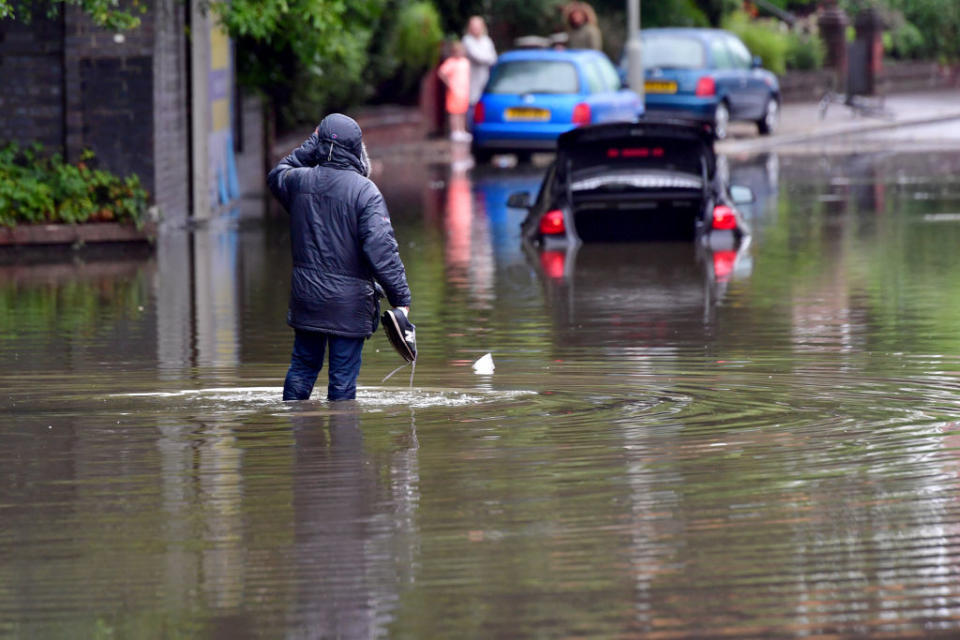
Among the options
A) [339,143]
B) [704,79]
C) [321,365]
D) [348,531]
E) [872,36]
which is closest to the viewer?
[348,531]

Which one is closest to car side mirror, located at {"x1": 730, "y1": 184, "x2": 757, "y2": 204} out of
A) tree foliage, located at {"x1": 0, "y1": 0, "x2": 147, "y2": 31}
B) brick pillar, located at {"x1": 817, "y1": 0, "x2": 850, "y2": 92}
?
tree foliage, located at {"x1": 0, "y1": 0, "x2": 147, "y2": 31}

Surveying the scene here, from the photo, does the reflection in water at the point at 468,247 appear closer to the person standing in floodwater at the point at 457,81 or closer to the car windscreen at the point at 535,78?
the car windscreen at the point at 535,78

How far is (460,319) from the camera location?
13.8 meters

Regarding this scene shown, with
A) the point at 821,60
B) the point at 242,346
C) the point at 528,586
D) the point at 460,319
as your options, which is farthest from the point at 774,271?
the point at 821,60

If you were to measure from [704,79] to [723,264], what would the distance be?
1915cm

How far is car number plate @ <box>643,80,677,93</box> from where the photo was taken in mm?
36562

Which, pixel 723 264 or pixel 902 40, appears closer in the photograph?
pixel 723 264

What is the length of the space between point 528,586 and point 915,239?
13569mm

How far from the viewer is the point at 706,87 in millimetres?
36062

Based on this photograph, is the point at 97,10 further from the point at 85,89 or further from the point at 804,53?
the point at 804,53

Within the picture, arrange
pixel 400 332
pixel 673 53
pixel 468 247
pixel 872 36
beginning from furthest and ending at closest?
pixel 872 36 < pixel 673 53 < pixel 468 247 < pixel 400 332

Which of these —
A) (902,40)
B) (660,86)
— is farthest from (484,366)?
(902,40)

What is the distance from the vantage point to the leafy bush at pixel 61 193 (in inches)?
740

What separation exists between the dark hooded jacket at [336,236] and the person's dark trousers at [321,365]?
0.43 ft
